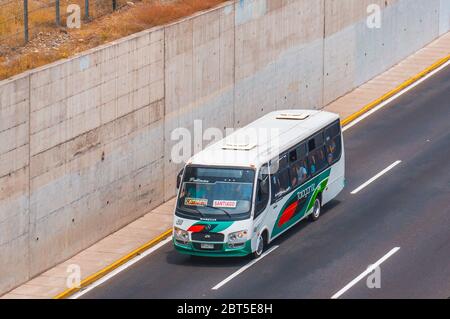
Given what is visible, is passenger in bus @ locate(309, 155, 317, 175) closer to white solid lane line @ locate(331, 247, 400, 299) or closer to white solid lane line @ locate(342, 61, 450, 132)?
white solid lane line @ locate(331, 247, 400, 299)

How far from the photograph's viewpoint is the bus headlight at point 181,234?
35031mm

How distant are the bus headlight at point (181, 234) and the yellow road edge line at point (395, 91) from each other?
13496 millimetres

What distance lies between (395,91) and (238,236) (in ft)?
58.8

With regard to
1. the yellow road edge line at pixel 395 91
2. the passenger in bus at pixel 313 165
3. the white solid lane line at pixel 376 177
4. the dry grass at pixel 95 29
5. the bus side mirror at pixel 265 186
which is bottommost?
the white solid lane line at pixel 376 177

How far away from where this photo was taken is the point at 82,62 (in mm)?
35281

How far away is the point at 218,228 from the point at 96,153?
442cm

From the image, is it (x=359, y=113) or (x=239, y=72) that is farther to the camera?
(x=359, y=113)

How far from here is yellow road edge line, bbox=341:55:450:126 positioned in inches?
1884

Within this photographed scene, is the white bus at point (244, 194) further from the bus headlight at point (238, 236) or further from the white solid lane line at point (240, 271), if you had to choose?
the white solid lane line at point (240, 271)

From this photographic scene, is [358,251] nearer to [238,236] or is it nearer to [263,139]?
[238,236]

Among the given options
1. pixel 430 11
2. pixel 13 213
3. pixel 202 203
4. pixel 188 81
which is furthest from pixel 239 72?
pixel 430 11

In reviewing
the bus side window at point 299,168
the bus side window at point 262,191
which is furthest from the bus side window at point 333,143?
the bus side window at point 262,191

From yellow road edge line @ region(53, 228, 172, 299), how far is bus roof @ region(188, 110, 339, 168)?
3.00 meters

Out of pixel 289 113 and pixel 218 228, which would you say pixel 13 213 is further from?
pixel 289 113
